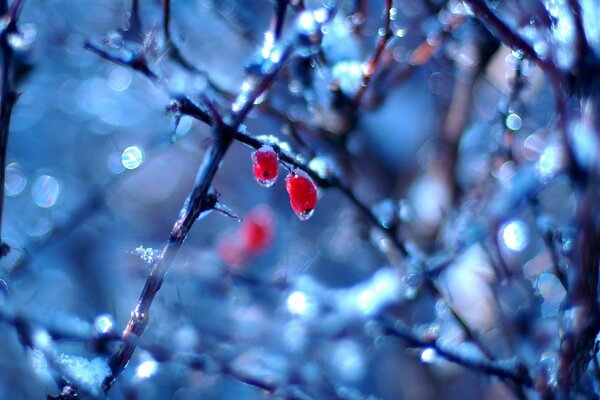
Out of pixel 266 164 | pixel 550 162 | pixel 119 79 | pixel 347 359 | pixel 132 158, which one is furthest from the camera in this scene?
pixel 119 79

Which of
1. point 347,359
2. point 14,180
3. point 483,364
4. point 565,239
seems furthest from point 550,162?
point 14,180

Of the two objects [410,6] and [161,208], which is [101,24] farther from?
[161,208]

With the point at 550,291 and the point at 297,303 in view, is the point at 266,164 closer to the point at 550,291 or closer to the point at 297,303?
the point at 297,303

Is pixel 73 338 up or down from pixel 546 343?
down

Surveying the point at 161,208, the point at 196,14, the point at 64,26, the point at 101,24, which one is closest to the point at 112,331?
the point at 64,26

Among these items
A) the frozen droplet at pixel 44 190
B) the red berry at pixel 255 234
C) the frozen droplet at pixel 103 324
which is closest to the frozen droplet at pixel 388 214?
the frozen droplet at pixel 103 324

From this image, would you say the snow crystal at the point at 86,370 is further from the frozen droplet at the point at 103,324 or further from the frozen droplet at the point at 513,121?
the frozen droplet at the point at 513,121

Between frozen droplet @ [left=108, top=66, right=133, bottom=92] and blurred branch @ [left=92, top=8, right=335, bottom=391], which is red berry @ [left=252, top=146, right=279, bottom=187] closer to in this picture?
blurred branch @ [left=92, top=8, right=335, bottom=391]
